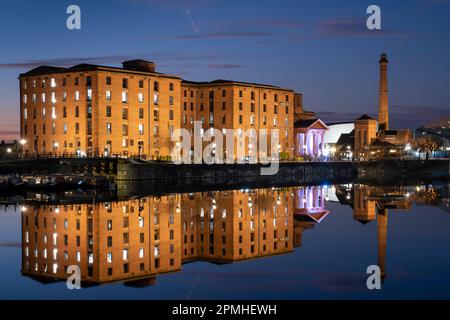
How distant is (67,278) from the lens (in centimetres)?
2066

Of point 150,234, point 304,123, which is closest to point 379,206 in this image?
point 150,234

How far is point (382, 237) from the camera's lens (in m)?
30.7

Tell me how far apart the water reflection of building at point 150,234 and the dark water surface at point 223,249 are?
7cm

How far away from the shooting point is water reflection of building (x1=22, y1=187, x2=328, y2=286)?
76.2 ft

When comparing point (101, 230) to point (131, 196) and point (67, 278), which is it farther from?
point (131, 196)

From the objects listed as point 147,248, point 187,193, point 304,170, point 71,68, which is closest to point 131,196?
point 187,193

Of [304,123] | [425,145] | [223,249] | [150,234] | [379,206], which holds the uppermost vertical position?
[304,123]

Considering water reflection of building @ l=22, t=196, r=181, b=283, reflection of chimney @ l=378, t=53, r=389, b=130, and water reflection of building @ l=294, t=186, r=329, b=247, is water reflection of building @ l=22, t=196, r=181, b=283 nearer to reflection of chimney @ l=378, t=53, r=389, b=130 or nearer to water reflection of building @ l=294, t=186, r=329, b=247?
water reflection of building @ l=294, t=186, r=329, b=247

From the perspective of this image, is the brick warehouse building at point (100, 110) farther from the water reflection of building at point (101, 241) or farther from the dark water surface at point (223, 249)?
the water reflection of building at point (101, 241)

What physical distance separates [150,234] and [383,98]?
10201 centimetres

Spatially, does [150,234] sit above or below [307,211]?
above

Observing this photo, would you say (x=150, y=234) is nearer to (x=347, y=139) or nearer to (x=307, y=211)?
(x=307, y=211)

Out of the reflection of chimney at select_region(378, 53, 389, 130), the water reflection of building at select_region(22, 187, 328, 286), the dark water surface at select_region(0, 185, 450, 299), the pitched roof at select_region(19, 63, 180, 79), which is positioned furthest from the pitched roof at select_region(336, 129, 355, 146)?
the water reflection of building at select_region(22, 187, 328, 286)
